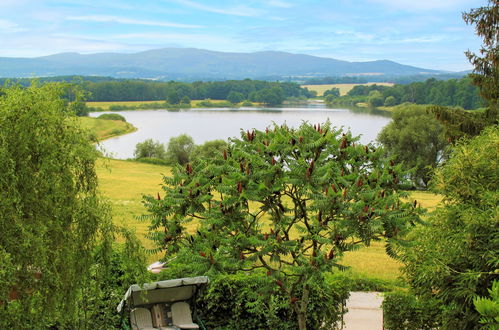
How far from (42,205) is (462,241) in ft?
23.2

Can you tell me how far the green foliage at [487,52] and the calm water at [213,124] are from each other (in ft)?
123

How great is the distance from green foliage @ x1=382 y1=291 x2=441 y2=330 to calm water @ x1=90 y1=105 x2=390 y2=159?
179ft

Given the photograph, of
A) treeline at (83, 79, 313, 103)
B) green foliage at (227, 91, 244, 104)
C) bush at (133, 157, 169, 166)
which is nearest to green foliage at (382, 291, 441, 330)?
bush at (133, 157, 169, 166)

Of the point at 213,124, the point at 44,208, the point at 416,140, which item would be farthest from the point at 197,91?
the point at 44,208

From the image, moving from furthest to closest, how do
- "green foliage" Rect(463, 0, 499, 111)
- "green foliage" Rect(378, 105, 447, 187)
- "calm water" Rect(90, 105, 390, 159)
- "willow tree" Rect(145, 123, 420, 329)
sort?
"calm water" Rect(90, 105, 390, 159)
"green foliage" Rect(378, 105, 447, 187)
"green foliage" Rect(463, 0, 499, 111)
"willow tree" Rect(145, 123, 420, 329)

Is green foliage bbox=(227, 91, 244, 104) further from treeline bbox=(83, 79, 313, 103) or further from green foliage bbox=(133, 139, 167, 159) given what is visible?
green foliage bbox=(133, 139, 167, 159)

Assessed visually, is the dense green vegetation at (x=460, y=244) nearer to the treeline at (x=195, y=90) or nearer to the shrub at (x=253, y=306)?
the shrub at (x=253, y=306)

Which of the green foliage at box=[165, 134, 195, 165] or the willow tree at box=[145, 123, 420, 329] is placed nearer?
the willow tree at box=[145, 123, 420, 329]

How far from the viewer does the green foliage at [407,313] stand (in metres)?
10.6

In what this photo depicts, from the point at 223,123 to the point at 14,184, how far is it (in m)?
87.1

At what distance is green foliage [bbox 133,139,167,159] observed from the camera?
7222 centimetres

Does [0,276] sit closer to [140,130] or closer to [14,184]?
[14,184]

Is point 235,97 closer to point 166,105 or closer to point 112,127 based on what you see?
point 166,105

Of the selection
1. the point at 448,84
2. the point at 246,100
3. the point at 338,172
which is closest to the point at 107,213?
the point at 338,172
